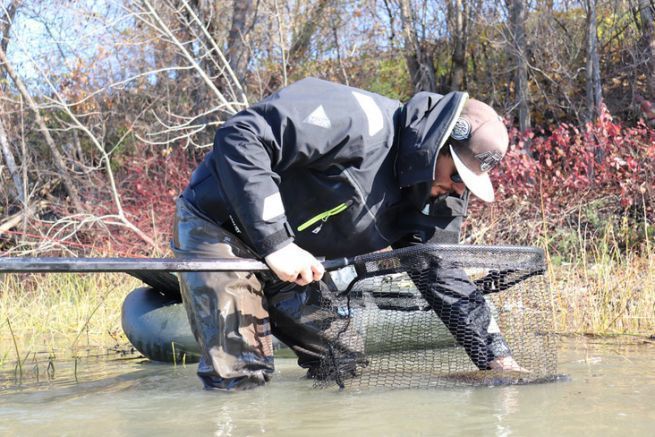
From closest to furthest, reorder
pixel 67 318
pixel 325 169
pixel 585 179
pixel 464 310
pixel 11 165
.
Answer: pixel 325 169
pixel 464 310
pixel 67 318
pixel 585 179
pixel 11 165

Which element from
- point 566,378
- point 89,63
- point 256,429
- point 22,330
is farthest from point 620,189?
point 89,63

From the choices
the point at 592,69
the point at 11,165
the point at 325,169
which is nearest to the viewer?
the point at 325,169

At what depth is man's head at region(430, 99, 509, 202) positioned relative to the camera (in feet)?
11.1

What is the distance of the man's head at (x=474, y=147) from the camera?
338 cm

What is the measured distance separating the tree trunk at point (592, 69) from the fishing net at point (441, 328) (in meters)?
7.26

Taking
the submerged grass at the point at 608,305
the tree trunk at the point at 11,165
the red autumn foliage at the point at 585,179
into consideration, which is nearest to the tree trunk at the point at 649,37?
the red autumn foliage at the point at 585,179

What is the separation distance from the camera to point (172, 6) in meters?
10.9

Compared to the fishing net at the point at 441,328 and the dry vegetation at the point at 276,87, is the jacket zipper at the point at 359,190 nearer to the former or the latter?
the fishing net at the point at 441,328

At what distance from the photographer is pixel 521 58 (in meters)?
10.8

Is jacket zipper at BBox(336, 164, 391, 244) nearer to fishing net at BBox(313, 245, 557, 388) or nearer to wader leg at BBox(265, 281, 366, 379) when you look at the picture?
fishing net at BBox(313, 245, 557, 388)

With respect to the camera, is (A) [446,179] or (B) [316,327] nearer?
(A) [446,179]

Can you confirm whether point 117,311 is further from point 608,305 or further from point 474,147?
point 474,147

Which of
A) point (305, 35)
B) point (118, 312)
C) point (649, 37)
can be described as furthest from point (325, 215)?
point (305, 35)

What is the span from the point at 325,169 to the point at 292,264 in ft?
1.55
